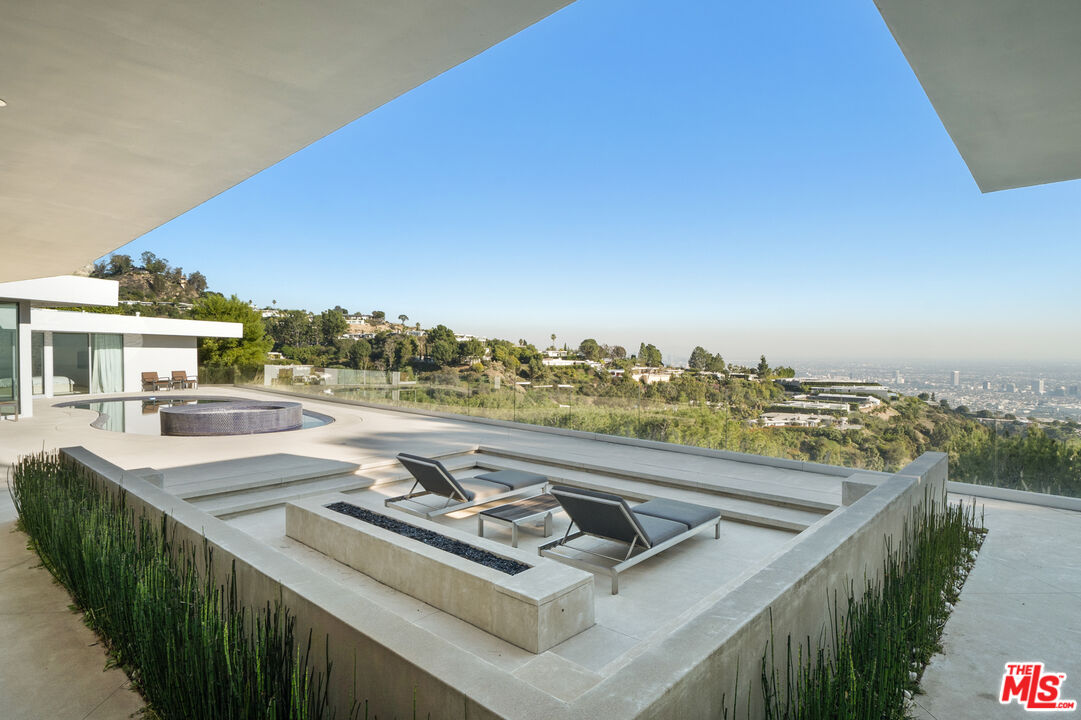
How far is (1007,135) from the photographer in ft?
10.00

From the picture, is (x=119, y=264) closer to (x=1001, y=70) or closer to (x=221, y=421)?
(x=221, y=421)

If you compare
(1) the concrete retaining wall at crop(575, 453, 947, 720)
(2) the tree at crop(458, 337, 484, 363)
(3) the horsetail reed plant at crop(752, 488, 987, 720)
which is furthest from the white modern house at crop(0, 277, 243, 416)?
(2) the tree at crop(458, 337, 484, 363)

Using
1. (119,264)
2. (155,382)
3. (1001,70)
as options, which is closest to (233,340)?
(155,382)

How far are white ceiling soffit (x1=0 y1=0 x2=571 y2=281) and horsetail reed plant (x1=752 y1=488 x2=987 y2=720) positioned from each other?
270cm

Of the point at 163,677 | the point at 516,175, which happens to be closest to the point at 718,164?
the point at 516,175

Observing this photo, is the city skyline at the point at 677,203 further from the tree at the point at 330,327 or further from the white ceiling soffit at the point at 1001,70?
the white ceiling soffit at the point at 1001,70

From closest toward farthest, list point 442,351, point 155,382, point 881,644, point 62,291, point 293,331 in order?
point 881,644
point 62,291
point 155,382
point 442,351
point 293,331

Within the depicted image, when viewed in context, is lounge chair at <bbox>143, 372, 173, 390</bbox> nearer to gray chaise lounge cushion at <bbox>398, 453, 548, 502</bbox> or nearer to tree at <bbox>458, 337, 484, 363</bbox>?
tree at <bbox>458, 337, 484, 363</bbox>

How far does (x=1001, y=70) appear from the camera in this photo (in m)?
2.38

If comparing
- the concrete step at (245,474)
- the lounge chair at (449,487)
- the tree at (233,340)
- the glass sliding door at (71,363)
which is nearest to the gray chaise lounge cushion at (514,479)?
the lounge chair at (449,487)

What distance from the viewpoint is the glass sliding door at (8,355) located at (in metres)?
13.8

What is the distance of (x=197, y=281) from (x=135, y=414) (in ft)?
255

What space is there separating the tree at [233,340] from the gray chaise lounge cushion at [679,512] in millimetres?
35039

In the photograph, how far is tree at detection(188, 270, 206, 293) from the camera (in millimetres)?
82006
